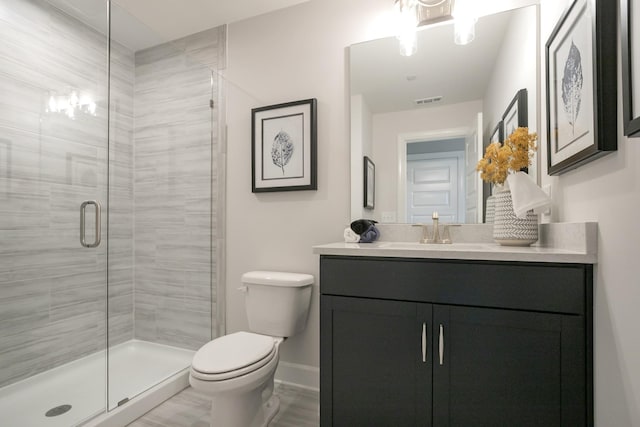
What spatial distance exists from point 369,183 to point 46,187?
191 centimetres

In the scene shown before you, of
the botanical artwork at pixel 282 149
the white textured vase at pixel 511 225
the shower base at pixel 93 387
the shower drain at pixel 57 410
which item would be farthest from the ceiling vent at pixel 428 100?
the shower drain at pixel 57 410

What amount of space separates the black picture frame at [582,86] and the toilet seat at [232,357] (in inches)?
57.3

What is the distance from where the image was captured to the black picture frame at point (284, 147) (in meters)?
1.98

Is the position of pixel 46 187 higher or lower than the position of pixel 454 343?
higher

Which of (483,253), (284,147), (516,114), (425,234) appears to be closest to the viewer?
(483,253)

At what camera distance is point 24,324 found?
1815mm

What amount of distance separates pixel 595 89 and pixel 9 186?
2.59 m

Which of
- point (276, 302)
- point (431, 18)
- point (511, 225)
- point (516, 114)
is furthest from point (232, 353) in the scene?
point (431, 18)

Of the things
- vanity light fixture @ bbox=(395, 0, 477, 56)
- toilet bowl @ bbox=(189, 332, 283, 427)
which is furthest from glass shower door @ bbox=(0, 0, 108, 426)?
vanity light fixture @ bbox=(395, 0, 477, 56)

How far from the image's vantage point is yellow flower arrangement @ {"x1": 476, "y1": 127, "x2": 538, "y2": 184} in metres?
1.37

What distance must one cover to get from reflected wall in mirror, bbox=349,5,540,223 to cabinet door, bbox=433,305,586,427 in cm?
68

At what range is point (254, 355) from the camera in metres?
1.43

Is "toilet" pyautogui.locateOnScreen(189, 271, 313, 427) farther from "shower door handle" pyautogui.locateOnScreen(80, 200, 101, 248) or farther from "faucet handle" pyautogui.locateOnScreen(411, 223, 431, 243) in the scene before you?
"shower door handle" pyautogui.locateOnScreen(80, 200, 101, 248)

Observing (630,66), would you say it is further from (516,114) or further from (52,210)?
(52,210)
